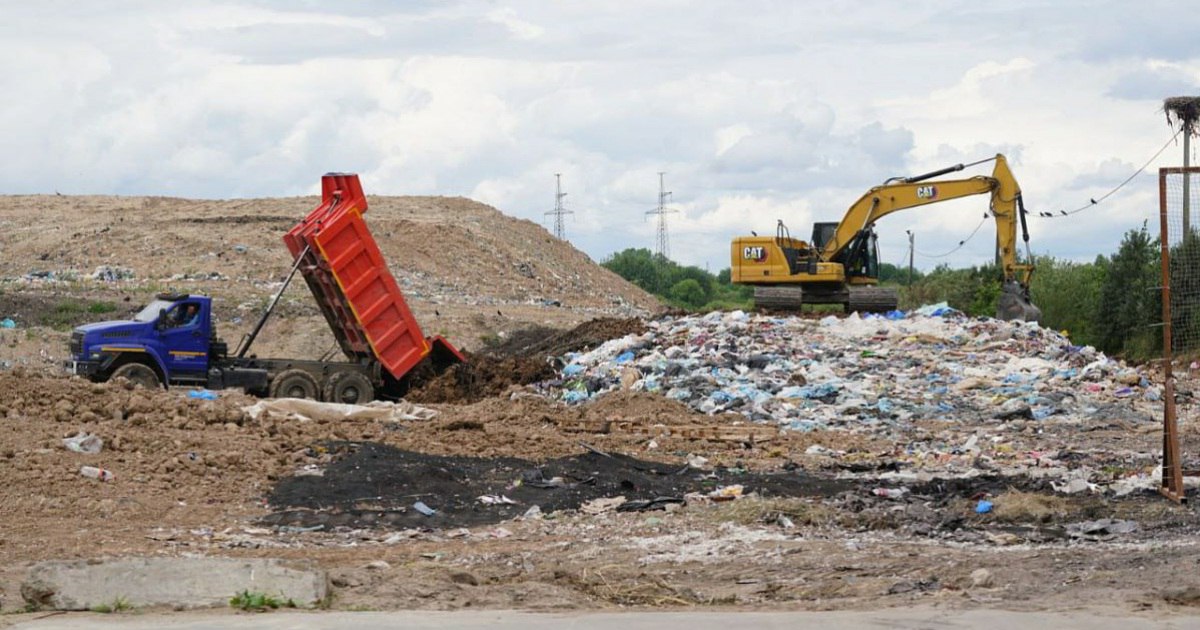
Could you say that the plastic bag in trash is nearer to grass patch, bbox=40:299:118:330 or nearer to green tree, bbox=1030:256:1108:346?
grass patch, bbox=40:299:118:330

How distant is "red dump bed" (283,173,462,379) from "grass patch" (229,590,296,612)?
1205 cm

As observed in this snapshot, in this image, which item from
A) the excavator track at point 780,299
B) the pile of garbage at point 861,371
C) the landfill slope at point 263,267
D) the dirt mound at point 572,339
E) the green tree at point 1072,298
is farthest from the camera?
the green tree at point 1072,298

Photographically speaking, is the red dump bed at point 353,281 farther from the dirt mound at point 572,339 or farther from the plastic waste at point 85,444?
the plastic waste at point 85,444

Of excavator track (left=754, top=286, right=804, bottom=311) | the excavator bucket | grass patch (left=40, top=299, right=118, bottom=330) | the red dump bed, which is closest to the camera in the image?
the red dump bed

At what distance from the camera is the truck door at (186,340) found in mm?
18688

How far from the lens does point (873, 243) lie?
28094 millimetres

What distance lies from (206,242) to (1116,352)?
23634 millimetres

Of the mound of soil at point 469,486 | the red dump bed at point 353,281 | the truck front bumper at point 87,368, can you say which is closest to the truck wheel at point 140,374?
the truck front bumper at point 87,368

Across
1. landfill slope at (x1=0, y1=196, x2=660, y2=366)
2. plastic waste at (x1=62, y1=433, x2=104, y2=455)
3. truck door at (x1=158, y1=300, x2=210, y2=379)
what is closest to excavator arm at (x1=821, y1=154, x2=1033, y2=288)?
landfill slope at (x1=0, y1=196, x2=660, y2=366)

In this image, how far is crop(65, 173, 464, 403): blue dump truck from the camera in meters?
18.4

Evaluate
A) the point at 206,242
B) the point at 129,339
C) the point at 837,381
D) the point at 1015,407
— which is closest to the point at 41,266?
the point at 206,242

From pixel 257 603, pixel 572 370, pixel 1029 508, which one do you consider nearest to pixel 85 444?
pixel 257 603

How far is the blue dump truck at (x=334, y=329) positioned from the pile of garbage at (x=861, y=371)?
2.58 metres

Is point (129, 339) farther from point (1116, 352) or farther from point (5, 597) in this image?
point (1116, 352)
